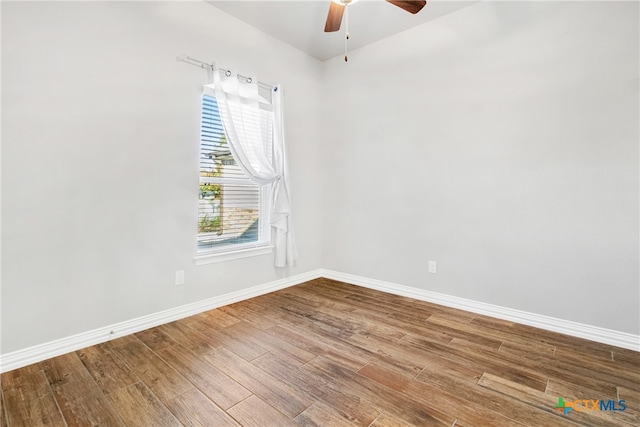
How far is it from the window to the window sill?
1.7 inches

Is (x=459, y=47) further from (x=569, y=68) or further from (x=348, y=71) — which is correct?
(x=348, y=71)

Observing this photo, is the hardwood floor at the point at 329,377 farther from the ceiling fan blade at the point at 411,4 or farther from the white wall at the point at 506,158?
the ceiling fan blade at the point at 411,4

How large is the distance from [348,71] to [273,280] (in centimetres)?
266

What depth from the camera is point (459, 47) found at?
2.84 m

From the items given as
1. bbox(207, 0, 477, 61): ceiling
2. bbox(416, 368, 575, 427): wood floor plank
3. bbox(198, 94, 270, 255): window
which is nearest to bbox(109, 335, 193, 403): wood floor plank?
bbox(198, 94, 270, 255): window

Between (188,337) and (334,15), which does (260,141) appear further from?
(188,337)

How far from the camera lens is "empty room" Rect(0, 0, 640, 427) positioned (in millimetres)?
1674

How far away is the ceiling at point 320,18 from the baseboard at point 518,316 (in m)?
2.73

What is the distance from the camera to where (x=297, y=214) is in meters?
3.65

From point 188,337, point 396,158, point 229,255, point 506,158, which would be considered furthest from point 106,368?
point 506,158

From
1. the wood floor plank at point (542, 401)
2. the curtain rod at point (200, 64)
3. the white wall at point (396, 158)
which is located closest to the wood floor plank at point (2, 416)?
the white wall at point (396, 158)

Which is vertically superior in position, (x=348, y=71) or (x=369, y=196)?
(x=348, y=71)

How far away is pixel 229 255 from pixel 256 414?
5.67 ft

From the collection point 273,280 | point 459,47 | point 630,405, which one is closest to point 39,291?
point 273,280
